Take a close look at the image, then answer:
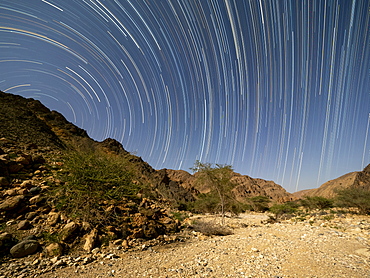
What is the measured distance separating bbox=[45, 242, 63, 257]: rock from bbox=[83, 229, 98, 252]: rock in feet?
2.44

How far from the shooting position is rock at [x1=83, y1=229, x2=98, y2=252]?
19.0 feet

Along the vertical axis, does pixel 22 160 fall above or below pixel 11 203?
above

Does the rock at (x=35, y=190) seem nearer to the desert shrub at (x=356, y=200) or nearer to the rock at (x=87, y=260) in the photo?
the rock at (x=87, y=260)

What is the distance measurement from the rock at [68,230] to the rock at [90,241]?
22.3 inches

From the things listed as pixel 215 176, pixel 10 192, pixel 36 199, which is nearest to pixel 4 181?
pixel 10 192

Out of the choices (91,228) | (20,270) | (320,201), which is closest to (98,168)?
(91,228)

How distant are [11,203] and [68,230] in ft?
8.20

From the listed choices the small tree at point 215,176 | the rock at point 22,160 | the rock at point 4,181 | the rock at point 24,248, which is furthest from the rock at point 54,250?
the small tree at point 215,176

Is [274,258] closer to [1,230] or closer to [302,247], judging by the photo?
[302,247]

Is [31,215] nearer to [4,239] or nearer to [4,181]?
[4,239]

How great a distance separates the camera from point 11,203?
20.6 feet

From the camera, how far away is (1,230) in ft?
17.5

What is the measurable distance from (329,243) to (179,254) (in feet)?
21.6

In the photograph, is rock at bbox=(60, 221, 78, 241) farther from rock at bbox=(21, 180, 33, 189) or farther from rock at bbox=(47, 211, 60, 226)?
rock at bbox=(21, 180, 33, 189)
